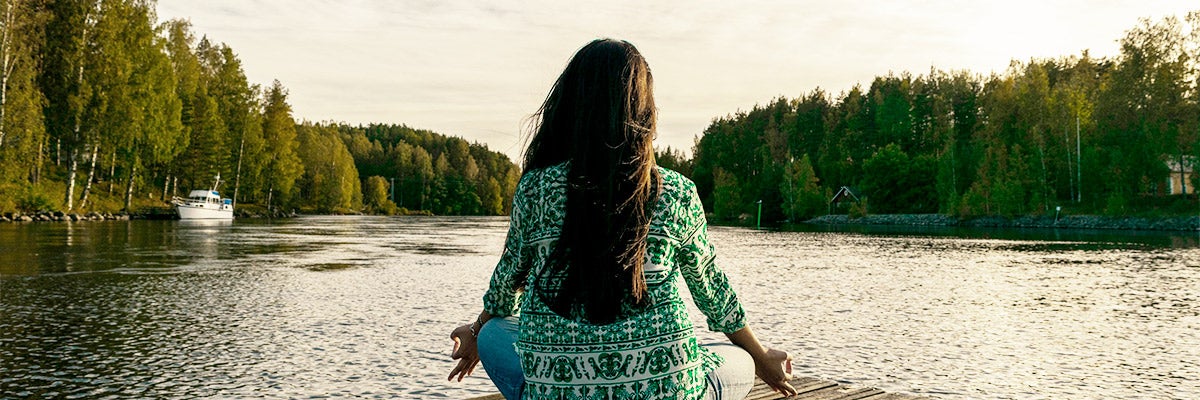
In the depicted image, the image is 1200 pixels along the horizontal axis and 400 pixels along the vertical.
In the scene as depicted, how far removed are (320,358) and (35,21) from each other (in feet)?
158

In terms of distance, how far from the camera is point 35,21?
4631 cm

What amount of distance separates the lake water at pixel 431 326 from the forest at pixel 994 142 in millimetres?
12169

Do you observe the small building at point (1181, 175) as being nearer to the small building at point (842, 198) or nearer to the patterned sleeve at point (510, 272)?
the small building at point (842, 198)

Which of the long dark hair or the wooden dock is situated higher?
the long dark hair

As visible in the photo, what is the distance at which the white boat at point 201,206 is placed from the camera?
57.7 m

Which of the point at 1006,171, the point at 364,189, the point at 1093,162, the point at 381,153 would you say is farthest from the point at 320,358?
the point at 381,153

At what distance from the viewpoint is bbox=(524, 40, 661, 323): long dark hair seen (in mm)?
2324

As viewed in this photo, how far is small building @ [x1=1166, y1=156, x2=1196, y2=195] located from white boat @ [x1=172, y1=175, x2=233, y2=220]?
6314 cm

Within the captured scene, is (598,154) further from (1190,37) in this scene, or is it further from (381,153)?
(381,153)

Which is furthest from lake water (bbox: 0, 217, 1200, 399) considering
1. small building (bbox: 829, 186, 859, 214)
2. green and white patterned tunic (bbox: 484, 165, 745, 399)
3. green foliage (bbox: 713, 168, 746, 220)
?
green foliage (bbox: 713, 168, 746, 220)

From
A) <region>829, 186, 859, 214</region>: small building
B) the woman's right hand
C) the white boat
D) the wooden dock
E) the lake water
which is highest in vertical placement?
<region>829, 186, 859, 214</region>: small building

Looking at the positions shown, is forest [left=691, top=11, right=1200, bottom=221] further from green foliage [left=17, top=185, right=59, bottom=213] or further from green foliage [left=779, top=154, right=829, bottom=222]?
green foliage [left=17, top=185, right=59, bottom=213]

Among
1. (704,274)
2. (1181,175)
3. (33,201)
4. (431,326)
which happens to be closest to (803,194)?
(1181,175)

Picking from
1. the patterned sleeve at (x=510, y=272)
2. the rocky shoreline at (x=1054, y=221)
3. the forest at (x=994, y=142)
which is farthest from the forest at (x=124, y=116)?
the patterned sleeve at (x=510, y=272)
